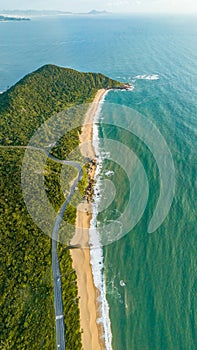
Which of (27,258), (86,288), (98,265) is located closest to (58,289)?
(86,288)

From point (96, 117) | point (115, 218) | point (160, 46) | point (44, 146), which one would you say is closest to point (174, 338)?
point (115, 218)

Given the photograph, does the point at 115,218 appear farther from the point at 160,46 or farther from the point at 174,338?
the point at 160,46

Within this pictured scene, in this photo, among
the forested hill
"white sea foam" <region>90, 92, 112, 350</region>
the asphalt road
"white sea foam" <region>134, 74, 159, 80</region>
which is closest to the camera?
the asphalt road

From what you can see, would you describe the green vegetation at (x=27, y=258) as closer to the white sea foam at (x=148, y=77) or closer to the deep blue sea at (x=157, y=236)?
the deep blue sea at (x=157, y=236)

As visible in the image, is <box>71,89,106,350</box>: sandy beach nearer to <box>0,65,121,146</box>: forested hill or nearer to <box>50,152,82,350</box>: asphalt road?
<box>50,152,82,350</box>: asphalt road

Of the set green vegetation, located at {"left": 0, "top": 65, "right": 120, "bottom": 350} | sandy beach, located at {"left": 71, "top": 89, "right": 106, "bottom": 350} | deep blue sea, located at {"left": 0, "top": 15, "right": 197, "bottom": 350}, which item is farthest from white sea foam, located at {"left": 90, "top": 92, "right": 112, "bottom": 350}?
green vegetation, located at {"left": 0, "top": 65, "right": 120, "bottom": 350}

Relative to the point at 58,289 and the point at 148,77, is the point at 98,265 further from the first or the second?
the point at 148,77

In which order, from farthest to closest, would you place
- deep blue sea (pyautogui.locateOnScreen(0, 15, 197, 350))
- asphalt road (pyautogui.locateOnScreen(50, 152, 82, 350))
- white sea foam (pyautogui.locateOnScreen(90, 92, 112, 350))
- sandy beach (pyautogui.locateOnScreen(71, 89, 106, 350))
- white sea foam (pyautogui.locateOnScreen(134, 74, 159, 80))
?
white sea foam (pyautogui.locateOnScreen(134, 74, 159, 80)), white sea foam (pyautogui.locateOnScreen(90, 92, 112, 350)), deep blue sea (pyautogui.locateOnScreen(0, 15, 197, 350)), sandy beach (pyautogui.locateOnScreen(71, 89, 106, 350)), asphalt road (pyautogui.locateOnScreen(50, 152, 82, 350))

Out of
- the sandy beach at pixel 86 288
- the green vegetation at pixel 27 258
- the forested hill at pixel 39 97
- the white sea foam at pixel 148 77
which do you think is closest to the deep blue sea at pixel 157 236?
the white sea foam at pixel 148 77
